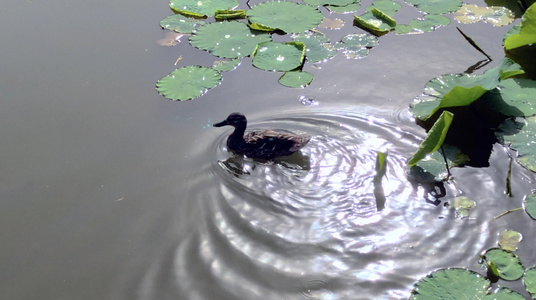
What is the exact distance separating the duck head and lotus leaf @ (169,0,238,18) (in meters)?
2.26

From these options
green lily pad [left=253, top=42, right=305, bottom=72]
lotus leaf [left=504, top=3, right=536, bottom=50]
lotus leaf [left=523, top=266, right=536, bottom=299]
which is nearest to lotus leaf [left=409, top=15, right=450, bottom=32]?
lotus leaf [left=504, top=3, right=536, bottom=50]

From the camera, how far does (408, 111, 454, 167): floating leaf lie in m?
4.16

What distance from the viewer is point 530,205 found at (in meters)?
4.20

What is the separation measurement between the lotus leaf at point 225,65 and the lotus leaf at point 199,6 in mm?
1026

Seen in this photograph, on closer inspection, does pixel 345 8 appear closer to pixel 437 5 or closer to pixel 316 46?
pixel 316 46

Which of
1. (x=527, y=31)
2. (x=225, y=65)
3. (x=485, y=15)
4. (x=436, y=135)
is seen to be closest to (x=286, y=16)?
(x=225, y=65)

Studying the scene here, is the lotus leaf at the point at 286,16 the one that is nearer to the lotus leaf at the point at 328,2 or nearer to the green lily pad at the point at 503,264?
the lotus leaf at the point at 328,2

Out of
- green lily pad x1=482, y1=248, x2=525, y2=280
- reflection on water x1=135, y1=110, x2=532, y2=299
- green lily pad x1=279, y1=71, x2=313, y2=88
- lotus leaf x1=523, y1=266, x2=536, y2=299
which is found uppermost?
green lily pad x1=279, y1=71, x2=313, y2=88

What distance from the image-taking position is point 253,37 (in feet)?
20.6

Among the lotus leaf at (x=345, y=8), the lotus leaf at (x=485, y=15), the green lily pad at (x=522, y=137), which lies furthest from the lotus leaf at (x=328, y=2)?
the green lily pad at (x=522, y=137)

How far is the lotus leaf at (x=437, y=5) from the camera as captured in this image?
6.79 metres

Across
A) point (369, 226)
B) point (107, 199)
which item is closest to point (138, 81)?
point (107, 199)

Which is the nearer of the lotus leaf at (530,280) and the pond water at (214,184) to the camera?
the lotus leaf at (530,280)

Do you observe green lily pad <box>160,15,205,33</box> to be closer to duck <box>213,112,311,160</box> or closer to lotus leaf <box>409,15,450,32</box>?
duck <box>213,112,311,160</box>
